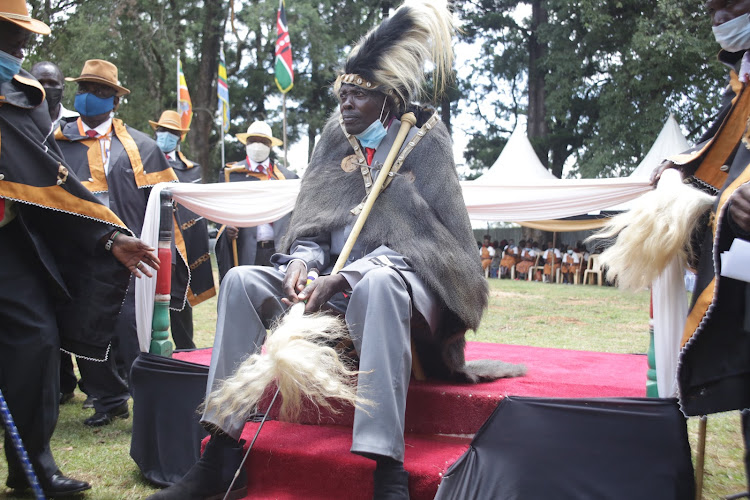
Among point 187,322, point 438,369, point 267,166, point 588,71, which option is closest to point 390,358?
point 438,369

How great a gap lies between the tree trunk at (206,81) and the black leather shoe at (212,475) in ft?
56.3

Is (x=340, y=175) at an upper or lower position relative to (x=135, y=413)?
upper

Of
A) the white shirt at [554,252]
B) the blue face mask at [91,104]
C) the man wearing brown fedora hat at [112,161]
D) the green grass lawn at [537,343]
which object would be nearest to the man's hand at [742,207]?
the green grass lawn at [537,343]

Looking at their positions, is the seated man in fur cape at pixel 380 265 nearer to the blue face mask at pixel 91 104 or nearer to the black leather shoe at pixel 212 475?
the black leather shoe at pixel 212 475

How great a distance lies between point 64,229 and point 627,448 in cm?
246

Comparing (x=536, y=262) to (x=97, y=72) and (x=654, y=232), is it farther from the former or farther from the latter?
(x=654, y=232)

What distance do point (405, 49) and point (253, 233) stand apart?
339 cm

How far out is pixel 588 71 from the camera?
20672mm

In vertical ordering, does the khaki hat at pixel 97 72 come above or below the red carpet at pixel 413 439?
above

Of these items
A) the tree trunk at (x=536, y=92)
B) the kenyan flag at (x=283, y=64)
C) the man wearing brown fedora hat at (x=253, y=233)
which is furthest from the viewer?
the tree trunk at (x=536, y=92)

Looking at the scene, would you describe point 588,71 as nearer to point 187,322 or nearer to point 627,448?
point 187,322

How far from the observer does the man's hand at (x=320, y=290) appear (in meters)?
2.47

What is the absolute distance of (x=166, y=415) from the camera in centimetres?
315

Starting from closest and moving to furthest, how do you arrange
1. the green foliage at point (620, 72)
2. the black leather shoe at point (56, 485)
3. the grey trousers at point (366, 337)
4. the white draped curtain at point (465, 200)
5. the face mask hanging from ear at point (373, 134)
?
the grey trousers at point (366, 337), the black leather shoe at point (56, 485), the face mask hanging from ear at point (373, 134), the white draped curtain at point (465, 200), the green foliage at point (620, 72)
